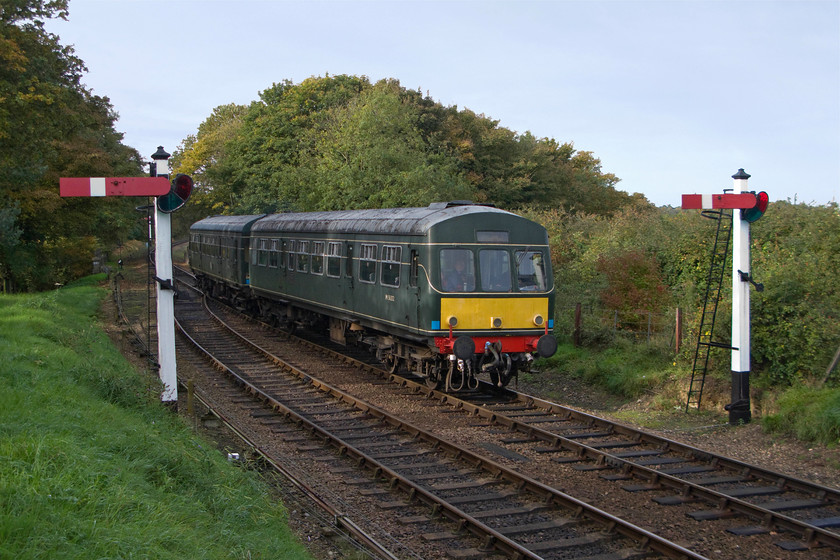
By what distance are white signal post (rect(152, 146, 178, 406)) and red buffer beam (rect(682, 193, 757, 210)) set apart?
765cm

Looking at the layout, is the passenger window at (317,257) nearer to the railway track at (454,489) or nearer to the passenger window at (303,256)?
the passenger window at (303,256)

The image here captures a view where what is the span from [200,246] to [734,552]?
27.9 metres

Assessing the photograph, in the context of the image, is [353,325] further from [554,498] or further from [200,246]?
[200,246]

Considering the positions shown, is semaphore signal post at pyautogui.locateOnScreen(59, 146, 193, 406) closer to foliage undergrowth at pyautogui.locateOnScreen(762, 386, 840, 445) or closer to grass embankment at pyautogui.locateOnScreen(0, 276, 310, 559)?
grass embankment at pyautogui.locateOnScreen(0, 276, 310, 559)

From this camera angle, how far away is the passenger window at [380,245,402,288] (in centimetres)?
1347

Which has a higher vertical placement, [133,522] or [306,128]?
[306,128]

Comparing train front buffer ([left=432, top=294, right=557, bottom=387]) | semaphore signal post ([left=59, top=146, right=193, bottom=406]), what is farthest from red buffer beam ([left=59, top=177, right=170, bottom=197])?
train front buffer ([left=432, top=294, right=557, bottom=387])

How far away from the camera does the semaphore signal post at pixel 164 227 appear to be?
9406mm

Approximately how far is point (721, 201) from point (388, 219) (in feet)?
19.7

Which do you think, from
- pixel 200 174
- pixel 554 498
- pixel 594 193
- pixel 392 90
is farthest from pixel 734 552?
pixel 200 174

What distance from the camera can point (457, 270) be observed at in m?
12.5

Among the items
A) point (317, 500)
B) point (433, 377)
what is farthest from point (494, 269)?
point (317, 500)

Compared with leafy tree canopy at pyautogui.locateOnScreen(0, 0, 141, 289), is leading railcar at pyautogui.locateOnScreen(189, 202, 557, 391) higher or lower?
lower

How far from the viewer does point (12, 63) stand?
18.8 metres
